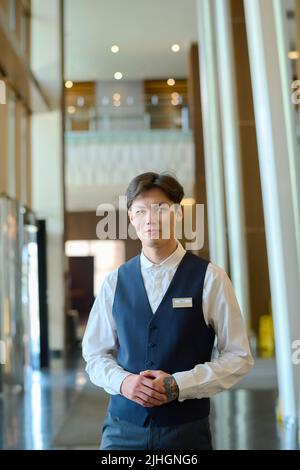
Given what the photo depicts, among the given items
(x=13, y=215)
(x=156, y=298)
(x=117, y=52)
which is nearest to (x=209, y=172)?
(x=117, y=52)

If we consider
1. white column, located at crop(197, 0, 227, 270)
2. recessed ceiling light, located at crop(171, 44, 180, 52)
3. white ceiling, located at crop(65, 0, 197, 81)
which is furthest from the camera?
recessed ceiling light, located at crop(171, 44, 180, 52)

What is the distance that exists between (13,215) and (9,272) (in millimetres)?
801

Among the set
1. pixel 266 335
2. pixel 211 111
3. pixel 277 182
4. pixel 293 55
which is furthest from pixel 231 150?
pixel 266 335

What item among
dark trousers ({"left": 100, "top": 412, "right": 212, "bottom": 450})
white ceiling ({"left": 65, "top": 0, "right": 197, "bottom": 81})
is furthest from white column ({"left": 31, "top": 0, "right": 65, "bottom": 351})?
dark trousers ({"left": 100, "top": 412, "right": 212, "bottom": 450})

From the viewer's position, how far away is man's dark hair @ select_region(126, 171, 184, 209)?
5.26 feet

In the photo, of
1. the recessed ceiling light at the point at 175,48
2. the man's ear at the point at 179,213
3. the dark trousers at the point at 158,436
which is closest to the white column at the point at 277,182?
the man's ear at the point at 179,213

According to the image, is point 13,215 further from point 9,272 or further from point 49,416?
point 49,416

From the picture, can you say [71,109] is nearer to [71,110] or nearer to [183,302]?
[71,110]

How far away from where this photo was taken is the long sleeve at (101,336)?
1611 millimetres

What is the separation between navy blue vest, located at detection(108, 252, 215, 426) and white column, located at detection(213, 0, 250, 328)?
16.2 feet

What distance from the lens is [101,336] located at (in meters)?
1.64

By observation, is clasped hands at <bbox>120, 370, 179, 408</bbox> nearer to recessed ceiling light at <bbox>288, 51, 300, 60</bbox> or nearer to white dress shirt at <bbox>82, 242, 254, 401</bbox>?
white dress shirt at <bbox>82, 242, 254, 401</bbox>

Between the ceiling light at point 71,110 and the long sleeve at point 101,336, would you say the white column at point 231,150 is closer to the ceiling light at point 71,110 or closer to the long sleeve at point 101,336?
the long sleeve at point 101,336
